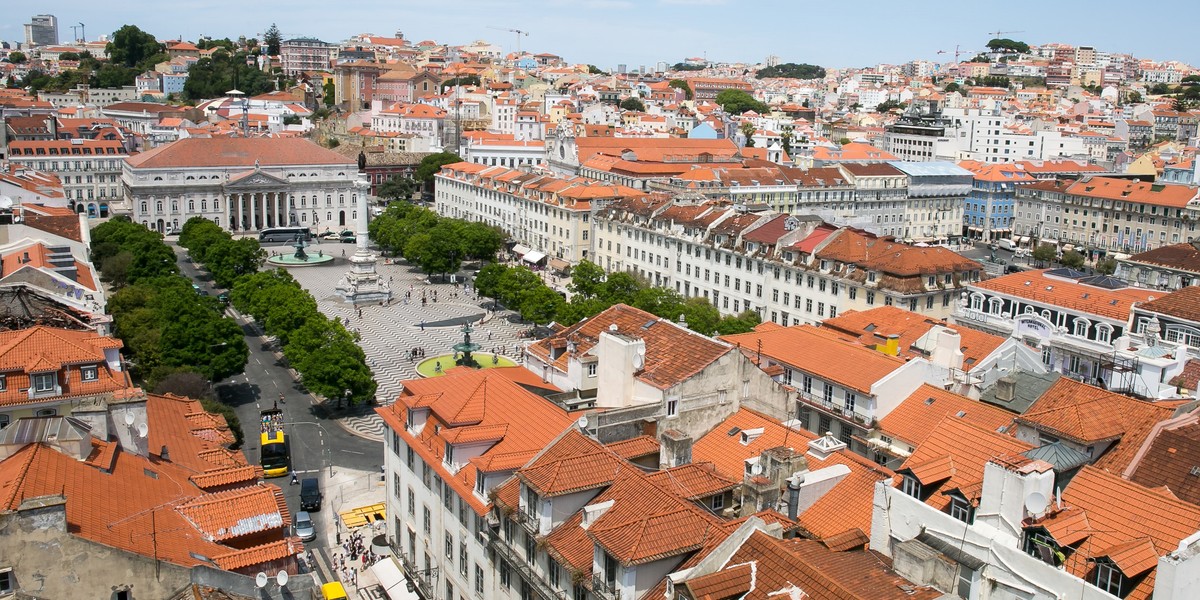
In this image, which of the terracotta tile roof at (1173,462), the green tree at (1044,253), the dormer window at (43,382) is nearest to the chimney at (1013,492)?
the terracotta tile roof at (1173,462)

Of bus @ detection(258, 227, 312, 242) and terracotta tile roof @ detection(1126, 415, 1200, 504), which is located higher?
terracotta tile roof @ detection(1126, 415, 1200, 504)

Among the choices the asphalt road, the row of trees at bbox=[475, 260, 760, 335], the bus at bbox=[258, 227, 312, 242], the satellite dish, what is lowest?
the asphalt road

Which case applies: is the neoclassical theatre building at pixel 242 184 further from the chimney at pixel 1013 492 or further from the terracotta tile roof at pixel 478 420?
the chimney at pixel 1013 492

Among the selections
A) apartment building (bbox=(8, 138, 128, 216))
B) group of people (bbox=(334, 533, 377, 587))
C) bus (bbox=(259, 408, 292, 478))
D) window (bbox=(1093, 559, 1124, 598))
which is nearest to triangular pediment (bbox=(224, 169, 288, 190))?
apartment building (bbox=(8, 138, 128, 216))

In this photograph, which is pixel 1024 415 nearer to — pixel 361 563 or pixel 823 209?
pixel 361 563

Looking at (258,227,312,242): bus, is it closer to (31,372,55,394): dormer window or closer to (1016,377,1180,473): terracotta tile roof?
(31,372,55,394): dormer window

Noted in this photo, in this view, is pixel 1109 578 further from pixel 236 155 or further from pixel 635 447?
pixel 236 155

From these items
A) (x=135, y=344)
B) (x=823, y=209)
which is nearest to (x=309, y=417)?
(x=135, y=344)
